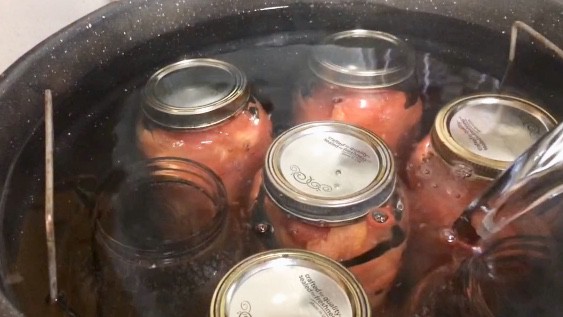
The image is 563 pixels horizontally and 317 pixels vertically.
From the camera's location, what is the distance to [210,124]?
55 cm

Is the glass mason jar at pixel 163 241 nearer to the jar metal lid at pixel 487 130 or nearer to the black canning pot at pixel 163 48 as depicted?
the black canning pot at pixel 163 48

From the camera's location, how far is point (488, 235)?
50 cm

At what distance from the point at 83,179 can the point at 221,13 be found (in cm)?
24

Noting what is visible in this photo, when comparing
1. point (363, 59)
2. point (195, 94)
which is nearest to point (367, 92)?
point (363, 59)

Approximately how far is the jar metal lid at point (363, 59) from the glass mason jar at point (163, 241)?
0.53ft

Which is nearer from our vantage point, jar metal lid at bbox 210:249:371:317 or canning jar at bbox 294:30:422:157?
jar metal lid at bbox 210:249:371:317

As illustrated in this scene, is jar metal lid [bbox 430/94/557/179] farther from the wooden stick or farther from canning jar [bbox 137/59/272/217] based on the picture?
the wooden stick

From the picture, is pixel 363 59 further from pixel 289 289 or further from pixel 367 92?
pixel 289 289

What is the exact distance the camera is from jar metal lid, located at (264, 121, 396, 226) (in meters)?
0.46

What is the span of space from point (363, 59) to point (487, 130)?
145 millimetres

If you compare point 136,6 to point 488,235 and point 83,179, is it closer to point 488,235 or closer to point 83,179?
point 83,179

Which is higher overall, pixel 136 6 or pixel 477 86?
pixel 136 6

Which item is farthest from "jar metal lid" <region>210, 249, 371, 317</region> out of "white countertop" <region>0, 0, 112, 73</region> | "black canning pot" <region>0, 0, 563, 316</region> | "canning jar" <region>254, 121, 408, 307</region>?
"white countertop" <region>0, 0, 112, 73</region>

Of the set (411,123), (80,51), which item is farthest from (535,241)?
(80,51)
